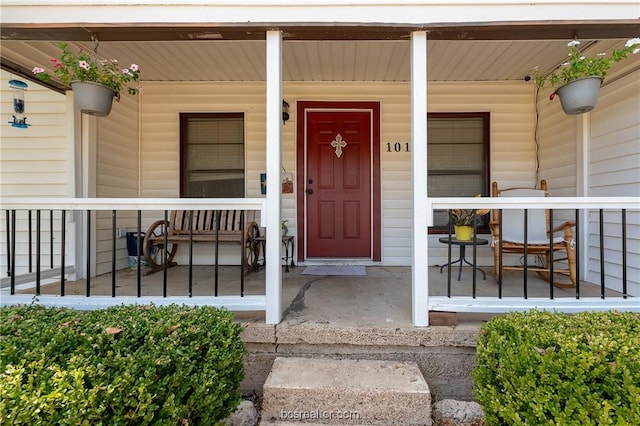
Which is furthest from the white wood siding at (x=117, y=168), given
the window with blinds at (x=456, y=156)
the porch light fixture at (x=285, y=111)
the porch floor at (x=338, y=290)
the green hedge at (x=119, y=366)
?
the window with blinds at (x=456, y=156)

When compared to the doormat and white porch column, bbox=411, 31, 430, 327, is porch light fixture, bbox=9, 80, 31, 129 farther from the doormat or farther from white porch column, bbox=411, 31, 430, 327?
white porch column, bbox=411, 31, 430, 327

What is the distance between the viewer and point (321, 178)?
401 centimetres

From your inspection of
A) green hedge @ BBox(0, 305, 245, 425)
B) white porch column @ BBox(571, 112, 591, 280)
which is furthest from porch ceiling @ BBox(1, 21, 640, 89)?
green hedge @ BBox(0, 305, 245, 425)

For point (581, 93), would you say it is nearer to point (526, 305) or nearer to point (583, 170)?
point (583, 170)

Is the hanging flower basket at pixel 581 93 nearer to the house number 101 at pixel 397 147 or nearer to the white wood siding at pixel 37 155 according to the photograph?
the house number 101 at pixel 397 147

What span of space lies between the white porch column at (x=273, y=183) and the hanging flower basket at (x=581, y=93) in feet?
6.84

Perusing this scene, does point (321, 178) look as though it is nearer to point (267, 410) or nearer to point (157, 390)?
point (267, 410)

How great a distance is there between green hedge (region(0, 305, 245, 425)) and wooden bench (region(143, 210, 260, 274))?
1.68 meters

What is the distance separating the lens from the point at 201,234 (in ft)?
11.4

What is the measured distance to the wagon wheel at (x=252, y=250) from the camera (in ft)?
11.3

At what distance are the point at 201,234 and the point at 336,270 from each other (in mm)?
1482

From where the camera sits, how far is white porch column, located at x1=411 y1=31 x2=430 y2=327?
81.3 inches

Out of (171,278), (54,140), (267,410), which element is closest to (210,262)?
(171,278)
